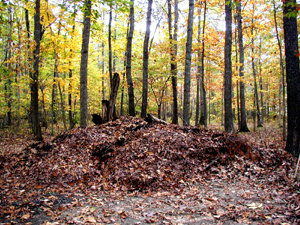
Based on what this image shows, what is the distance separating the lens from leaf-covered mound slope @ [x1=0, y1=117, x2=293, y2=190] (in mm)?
5316

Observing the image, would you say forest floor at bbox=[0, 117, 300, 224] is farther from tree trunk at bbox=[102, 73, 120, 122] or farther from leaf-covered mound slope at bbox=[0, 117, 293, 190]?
tree trunk at bbox=[102, 73, 120, 122]

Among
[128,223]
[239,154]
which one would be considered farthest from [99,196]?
[239,154]

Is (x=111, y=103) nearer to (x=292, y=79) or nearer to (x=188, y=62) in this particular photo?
(x=188, y=62)

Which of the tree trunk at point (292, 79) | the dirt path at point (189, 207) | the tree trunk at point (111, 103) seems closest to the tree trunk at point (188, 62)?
the tree trunk at point (111, 103)

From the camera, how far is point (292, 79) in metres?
6.44

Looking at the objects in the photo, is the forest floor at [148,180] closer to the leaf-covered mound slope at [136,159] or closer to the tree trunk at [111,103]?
the leaf-covered mound slope at [136,159]

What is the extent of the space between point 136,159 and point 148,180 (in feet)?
3.57

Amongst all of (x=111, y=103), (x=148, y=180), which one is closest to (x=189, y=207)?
(x=148, y=180)

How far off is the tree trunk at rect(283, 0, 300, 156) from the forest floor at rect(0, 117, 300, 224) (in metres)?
0.61

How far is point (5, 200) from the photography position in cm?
405

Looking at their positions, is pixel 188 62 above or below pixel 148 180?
above

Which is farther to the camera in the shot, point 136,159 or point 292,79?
point 292,79

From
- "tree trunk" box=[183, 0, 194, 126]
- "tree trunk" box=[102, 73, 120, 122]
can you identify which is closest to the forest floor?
"tree trunk" box=[102, 73, 120, 122]

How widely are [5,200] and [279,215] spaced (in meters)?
5.04
